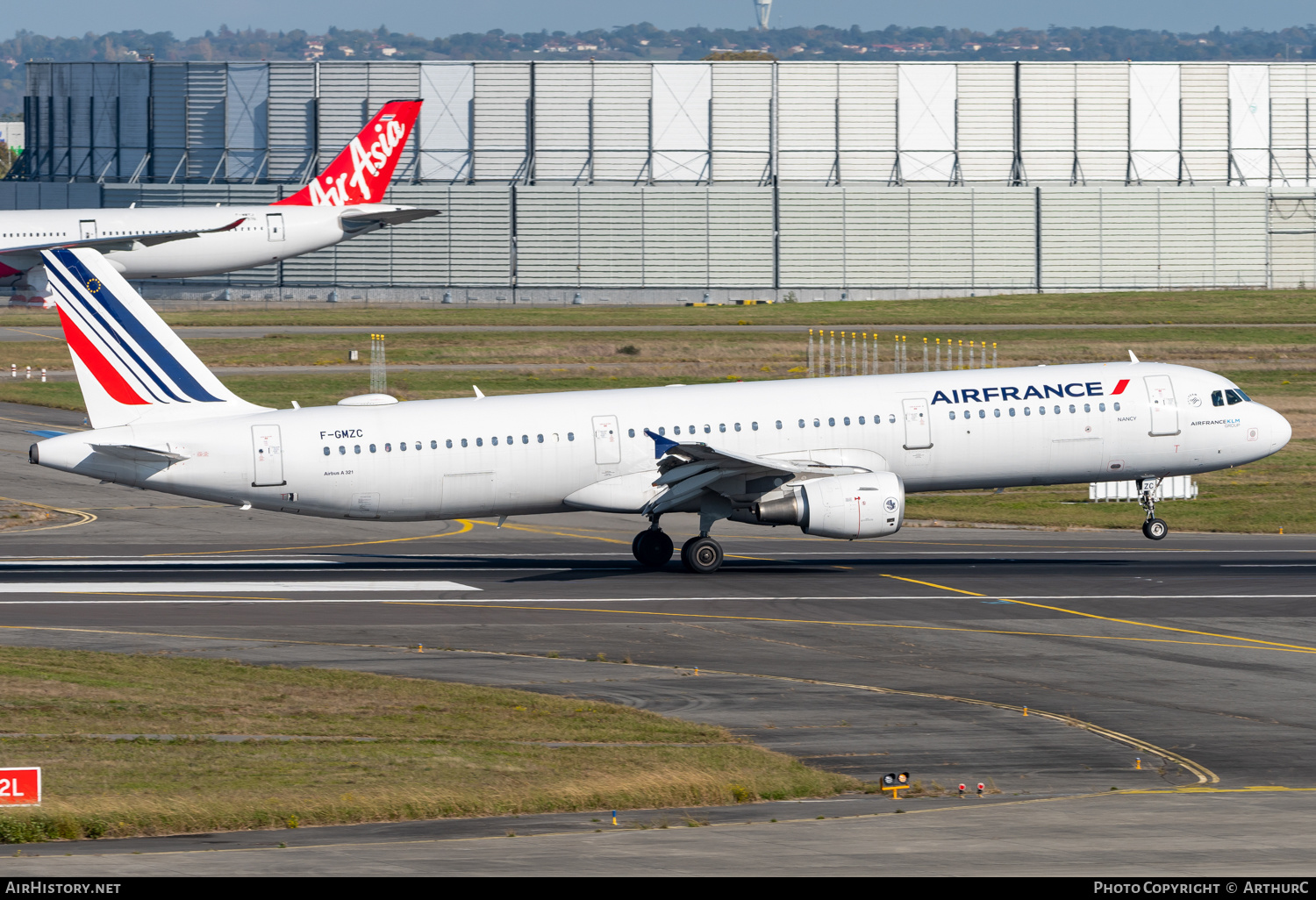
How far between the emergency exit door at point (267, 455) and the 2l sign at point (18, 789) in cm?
2009

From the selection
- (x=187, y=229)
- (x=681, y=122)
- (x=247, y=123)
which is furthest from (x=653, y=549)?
(x=247, y=123)

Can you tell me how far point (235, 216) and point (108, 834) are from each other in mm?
84849

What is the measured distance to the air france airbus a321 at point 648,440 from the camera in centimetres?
3666

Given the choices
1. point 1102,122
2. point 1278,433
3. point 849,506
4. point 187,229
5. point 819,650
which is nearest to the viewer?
point 819,650

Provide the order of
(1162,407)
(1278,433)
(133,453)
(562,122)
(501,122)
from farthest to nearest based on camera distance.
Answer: (562,122) → (501,122) → (1278,433) → (1162,407) → (133,453)

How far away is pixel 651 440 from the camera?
38469 millimetres

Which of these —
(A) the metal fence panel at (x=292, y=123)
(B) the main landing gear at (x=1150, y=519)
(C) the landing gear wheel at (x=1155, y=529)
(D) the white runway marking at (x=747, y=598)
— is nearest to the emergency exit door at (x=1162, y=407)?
(B) the main landing gear at (x=1150, y=519)

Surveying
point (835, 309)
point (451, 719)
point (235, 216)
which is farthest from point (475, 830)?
point (835, 309)

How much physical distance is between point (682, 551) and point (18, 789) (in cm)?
2328

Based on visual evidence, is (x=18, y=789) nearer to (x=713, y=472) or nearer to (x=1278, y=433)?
(x=713, y=472)

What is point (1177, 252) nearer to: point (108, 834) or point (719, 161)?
point (719, 161)

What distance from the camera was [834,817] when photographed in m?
17.7

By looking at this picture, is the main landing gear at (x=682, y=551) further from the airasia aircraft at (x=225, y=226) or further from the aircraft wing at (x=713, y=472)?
the airasia aircraft at (x=225, y=226)

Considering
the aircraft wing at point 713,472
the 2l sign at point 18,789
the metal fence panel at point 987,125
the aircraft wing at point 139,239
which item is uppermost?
the metal fence panel at point 987,125
